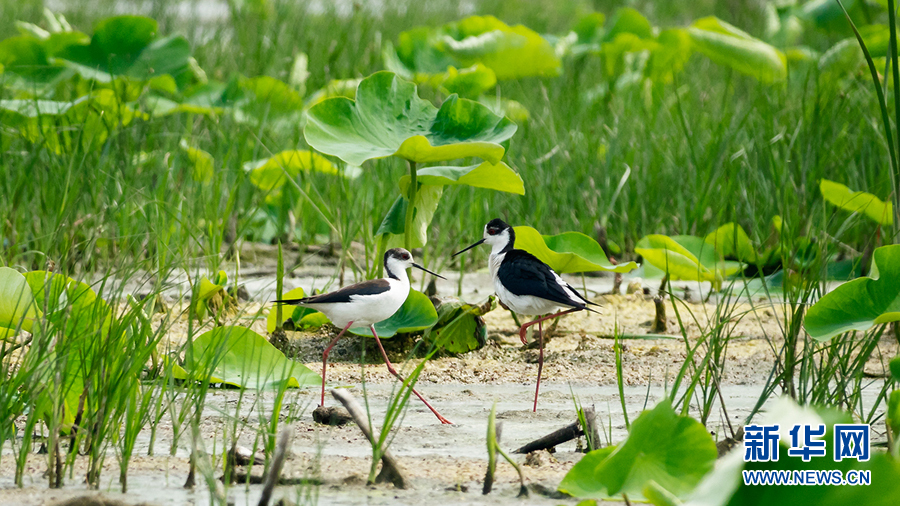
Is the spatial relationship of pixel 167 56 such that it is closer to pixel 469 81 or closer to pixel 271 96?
pixel 271 96

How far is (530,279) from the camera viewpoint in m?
2.51

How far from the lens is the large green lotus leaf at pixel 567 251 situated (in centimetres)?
274

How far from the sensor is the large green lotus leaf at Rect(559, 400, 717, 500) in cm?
138

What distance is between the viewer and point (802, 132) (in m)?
4.00

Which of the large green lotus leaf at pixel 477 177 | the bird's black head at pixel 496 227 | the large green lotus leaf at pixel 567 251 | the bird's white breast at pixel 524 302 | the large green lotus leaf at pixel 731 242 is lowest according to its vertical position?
the bird's white breast at pixel 524 302

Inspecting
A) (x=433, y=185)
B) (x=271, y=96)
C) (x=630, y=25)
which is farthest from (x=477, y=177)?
(x=630, y=25)

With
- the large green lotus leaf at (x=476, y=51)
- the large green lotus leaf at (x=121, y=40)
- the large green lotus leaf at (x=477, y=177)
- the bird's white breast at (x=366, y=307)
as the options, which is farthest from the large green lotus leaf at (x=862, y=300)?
the large green lotus leaf at (x=121, y=40)

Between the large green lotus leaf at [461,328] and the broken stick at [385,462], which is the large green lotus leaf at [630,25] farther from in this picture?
the broken stick at [385,462]

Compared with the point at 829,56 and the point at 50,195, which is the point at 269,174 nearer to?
the point at 50,195

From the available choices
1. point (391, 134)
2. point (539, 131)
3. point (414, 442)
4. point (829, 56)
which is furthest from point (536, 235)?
point (829, 56)

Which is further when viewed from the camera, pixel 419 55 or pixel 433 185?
pixel 419 55

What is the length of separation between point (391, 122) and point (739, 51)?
3.15 meters

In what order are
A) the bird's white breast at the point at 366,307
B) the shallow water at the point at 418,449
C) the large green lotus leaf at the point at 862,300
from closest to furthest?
the shallow water at the point at 418,449, the large green lotus leaf at the point at 862,300, the bird's white breast at the point at 366,307

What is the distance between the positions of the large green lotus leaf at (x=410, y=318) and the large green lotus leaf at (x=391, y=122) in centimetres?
41
